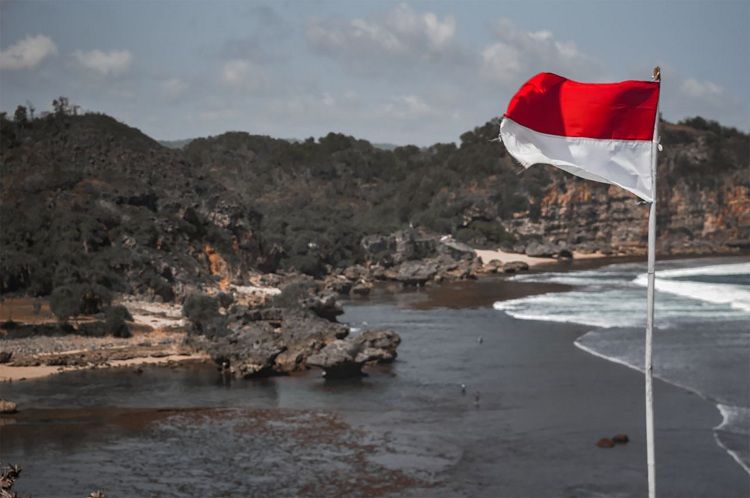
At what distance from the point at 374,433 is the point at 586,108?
1730cm

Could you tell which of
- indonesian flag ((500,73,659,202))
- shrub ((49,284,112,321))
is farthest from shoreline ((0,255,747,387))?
indonesian flag ((500,73,659,202))

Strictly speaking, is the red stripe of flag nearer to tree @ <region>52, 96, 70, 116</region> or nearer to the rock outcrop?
the rock outcrop

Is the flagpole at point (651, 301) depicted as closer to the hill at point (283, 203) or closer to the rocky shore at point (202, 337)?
the rocky shore at point (202, 337)

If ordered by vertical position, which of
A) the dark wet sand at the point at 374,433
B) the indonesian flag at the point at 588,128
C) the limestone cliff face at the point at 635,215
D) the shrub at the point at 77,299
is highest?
the limestone cliff face at the point at 635,215

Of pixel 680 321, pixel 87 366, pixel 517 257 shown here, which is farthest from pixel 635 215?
pixel 87 366

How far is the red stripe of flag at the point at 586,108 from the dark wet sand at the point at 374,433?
40.7 ft

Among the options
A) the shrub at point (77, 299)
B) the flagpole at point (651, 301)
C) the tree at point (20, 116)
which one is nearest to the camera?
the flagpole at point (651, 301)

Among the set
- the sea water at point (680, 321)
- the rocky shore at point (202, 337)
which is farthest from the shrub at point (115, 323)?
the sea water at point (680, 321)

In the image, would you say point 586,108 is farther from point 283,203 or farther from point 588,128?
point 283,203

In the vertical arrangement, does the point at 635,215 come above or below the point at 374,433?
above

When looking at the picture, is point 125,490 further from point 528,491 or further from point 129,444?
point 528,491

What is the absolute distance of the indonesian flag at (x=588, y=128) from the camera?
31.3 ft

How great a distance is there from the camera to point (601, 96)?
382 inches

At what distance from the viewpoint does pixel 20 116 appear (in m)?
77.1
